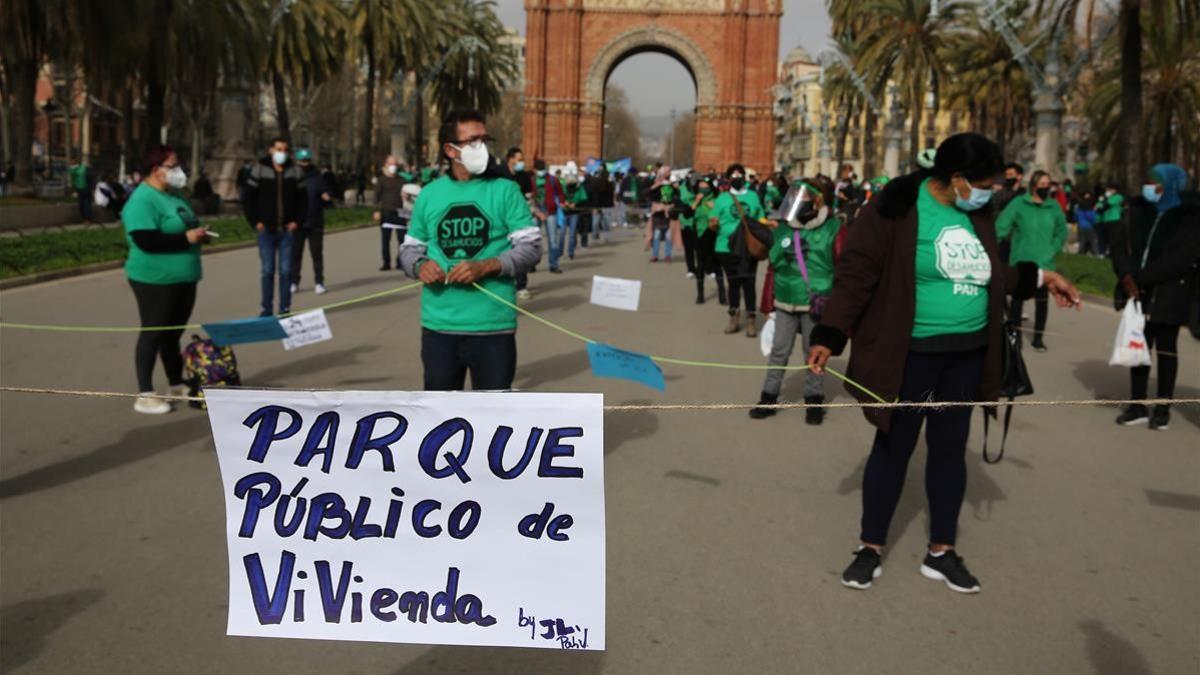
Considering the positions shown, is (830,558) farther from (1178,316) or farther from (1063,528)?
(1178,316)

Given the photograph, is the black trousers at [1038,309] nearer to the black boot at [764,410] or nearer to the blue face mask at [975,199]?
the black boot at [764,410]

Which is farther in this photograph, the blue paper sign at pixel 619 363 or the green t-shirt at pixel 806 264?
the green t-shirt at pixel 806 264

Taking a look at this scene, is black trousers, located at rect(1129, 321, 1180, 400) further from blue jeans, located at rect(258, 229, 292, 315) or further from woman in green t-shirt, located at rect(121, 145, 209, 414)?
blue jeans, located at rect(258, 229, 292, 315)

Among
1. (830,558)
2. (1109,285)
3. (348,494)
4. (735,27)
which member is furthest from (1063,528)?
(735,27)

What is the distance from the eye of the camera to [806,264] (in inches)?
325

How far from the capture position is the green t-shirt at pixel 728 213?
45.6ft

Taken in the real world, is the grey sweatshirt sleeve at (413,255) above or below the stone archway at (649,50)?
below

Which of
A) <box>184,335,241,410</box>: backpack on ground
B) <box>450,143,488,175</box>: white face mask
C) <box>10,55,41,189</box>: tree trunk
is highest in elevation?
<box>10,55,41,189</box>: tree trunk

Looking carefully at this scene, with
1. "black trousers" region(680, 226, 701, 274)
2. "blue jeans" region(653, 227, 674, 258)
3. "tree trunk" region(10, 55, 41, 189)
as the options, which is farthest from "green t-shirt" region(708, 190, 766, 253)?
"tree trunk" region(10, 55, 41, 189)

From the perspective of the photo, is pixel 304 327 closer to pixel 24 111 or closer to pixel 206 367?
pixel 206 367

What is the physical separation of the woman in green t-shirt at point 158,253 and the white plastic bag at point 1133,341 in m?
6.65

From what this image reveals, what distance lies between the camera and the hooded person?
755 cm
